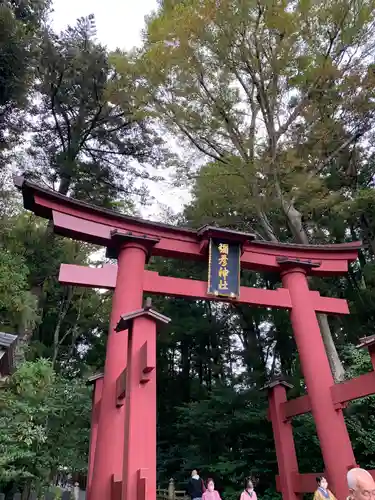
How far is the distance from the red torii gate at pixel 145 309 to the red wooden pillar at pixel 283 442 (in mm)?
17

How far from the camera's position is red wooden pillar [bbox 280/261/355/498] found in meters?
5.67

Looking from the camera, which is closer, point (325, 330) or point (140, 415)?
point (140, 415)

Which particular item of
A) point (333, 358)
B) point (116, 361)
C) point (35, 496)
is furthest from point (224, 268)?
point (35, 496)

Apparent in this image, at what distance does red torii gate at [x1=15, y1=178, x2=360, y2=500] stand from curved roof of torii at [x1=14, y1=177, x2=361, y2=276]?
0.7 inches

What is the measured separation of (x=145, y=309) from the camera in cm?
441

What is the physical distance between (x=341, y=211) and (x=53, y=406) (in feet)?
31.5

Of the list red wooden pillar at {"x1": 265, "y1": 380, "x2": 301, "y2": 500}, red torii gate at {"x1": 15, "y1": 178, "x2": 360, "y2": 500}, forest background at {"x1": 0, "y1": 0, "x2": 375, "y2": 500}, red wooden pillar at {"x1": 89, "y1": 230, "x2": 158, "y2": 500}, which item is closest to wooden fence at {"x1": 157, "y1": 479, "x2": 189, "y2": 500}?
forest background at {"x1": 0, "y1": 0, "x2": 375, "y2": 500}

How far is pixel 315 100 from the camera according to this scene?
1083cm

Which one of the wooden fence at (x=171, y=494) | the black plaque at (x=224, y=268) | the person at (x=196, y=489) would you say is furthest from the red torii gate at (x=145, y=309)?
the wooden fence at (x=171, y=494)

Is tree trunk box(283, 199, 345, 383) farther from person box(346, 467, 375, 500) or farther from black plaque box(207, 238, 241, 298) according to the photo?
person box(346, 467, 375, 500)

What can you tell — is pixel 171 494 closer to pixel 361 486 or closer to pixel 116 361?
pixel 116 361

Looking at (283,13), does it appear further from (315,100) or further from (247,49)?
(315,100)

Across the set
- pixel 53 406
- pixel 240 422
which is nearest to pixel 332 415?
pixel 240 422

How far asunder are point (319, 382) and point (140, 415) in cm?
357
